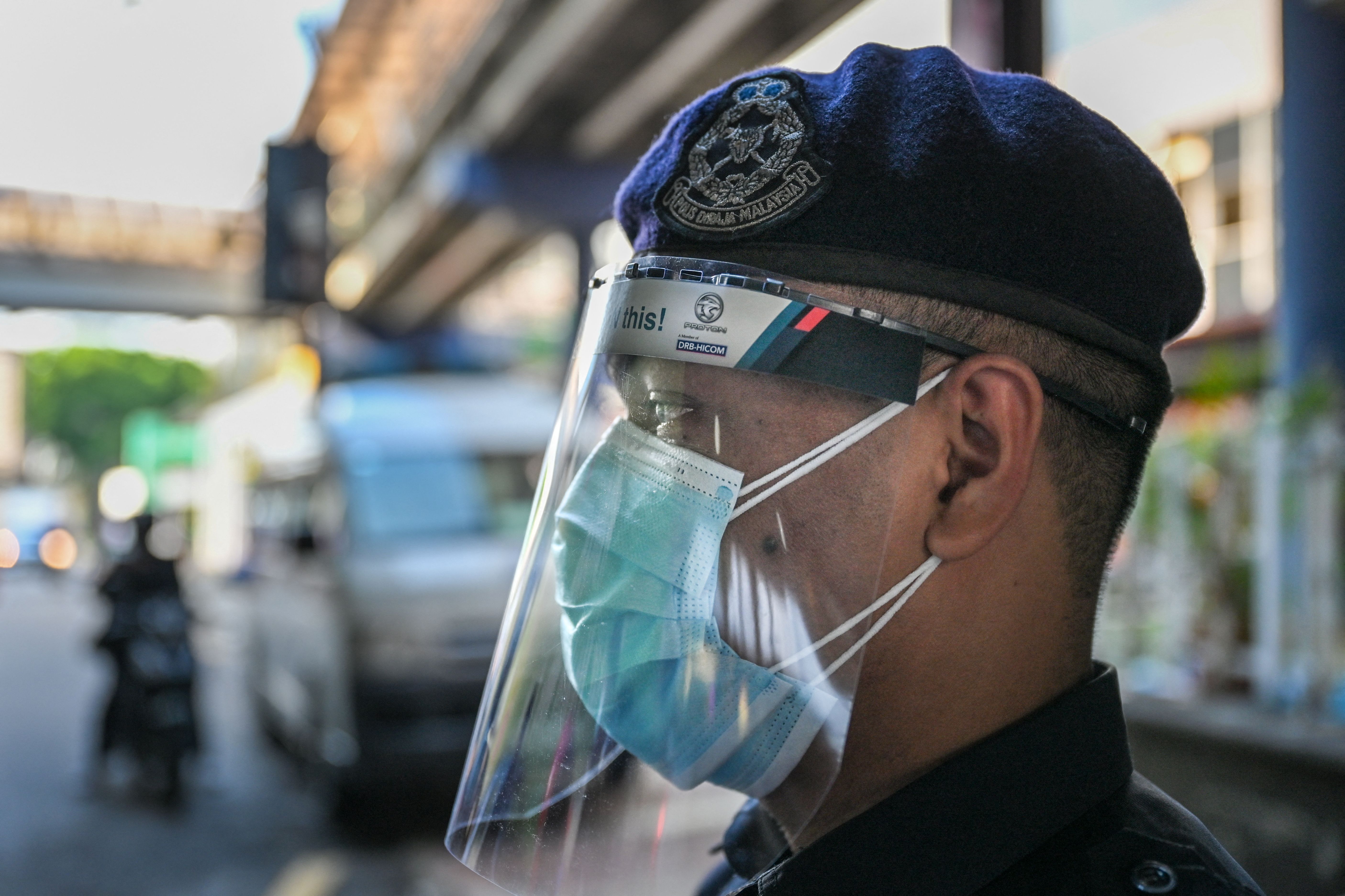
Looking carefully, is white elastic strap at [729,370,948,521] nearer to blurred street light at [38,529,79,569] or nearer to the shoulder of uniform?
the shoulder of uniform

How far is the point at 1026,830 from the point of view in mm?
1089

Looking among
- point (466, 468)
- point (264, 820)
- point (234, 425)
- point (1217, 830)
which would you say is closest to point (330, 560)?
point (466, 468)

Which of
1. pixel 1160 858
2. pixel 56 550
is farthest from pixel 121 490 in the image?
pixel 1160 858

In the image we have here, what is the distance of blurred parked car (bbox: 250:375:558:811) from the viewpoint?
20.5ft

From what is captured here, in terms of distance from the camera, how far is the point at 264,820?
681cm

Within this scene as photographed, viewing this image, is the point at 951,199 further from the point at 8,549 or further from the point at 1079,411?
the point at 8,549

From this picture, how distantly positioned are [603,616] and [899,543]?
308 mm

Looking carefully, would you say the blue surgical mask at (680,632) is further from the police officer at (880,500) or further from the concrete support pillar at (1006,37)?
the concrete support pillar at (1006,37)

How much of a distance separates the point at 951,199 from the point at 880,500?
0.28m

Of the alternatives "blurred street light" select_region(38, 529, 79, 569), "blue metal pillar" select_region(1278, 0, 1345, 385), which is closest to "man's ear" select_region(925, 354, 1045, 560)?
"blue metal pillar" select_region(1278, 0, 1345, 385)

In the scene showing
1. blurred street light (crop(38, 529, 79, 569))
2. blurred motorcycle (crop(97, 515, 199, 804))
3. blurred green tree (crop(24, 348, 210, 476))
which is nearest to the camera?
blurred motorcycle (crop(97, 515, 199, 804))

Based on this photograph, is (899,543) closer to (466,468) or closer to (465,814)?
(465,814)

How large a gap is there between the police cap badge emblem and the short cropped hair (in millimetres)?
104

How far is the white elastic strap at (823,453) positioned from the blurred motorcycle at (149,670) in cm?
716
